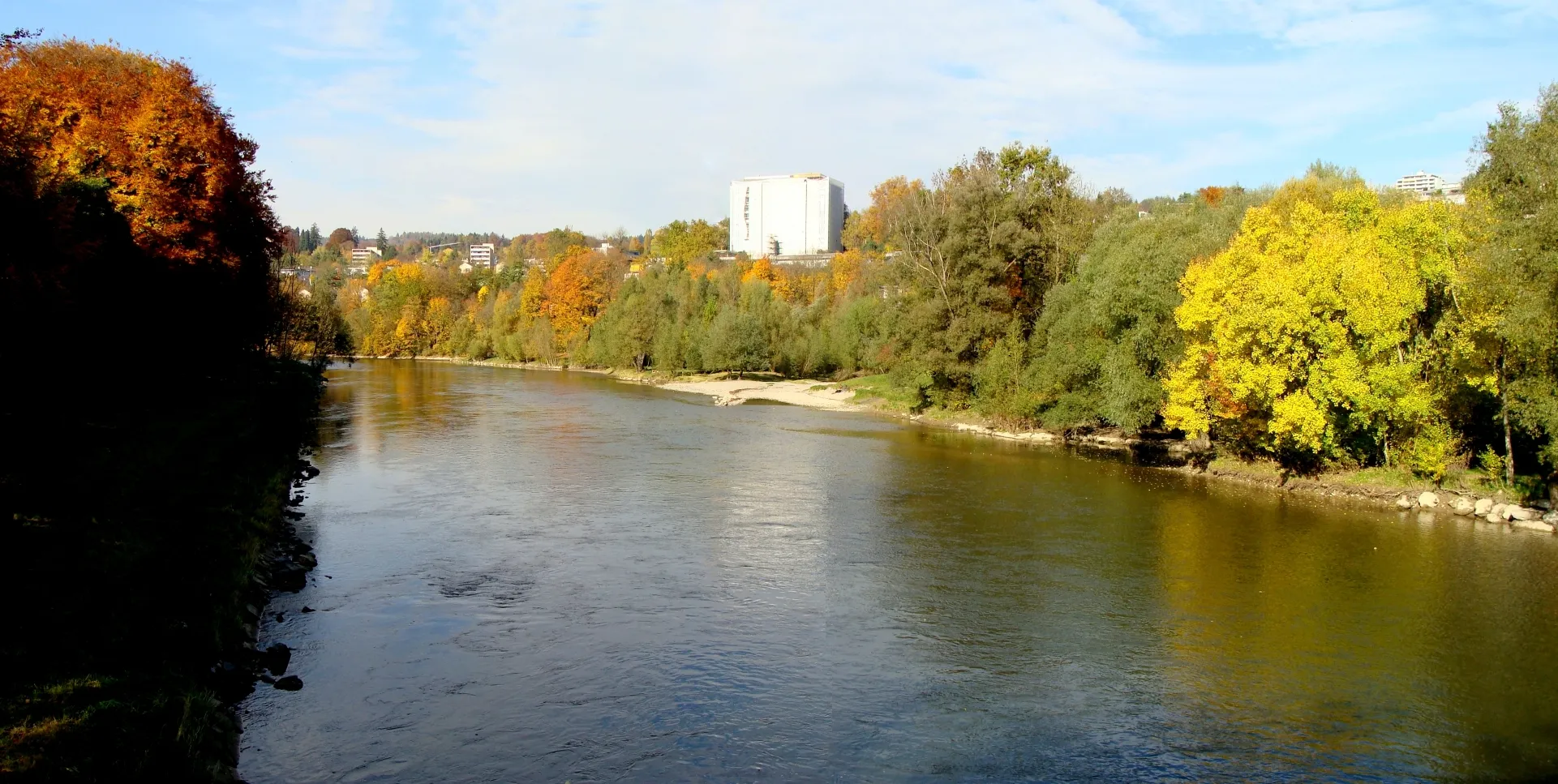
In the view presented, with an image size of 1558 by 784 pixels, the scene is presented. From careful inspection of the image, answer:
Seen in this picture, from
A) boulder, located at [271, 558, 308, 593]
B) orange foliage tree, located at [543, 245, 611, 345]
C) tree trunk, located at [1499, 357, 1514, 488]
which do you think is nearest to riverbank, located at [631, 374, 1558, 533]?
tree trunk, located at [1499, 357, 1514, 488]

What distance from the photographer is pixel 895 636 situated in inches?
617

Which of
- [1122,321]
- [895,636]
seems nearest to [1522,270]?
[1122,321]

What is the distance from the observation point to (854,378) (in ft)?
234

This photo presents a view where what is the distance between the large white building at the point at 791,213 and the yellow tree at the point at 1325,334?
125 metres

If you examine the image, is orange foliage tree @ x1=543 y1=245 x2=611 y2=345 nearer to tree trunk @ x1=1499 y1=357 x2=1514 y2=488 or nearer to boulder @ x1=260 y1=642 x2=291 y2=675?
tree trunk @ x1=1499 y1=357 x2=1514 y2=488

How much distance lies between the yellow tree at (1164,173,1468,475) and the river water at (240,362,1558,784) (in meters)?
2.89

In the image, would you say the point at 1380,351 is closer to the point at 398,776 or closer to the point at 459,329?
the point at 398,776

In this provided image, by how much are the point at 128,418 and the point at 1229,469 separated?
104ft

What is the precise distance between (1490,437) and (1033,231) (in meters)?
23.0

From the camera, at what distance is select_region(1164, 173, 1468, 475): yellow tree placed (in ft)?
88.3

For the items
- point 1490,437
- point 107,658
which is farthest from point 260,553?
point 1490,437

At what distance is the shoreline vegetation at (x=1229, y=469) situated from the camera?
25.1 metres

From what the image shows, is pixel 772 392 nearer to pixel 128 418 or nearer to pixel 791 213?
pixel 128 418

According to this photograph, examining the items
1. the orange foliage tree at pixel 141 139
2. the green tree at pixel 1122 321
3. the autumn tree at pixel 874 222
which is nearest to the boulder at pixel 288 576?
the orange foliage tree at pixel 141 139
